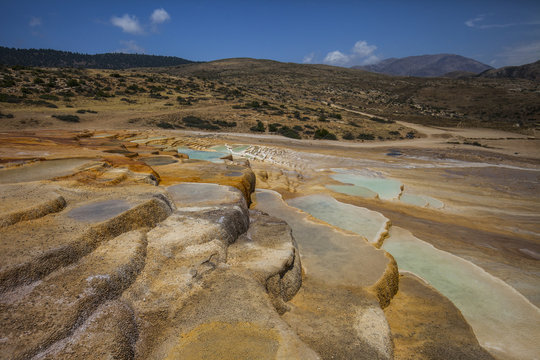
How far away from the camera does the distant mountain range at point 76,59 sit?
7344 centimetres

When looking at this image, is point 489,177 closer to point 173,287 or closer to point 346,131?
point 346,131

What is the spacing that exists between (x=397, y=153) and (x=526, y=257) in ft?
48.4

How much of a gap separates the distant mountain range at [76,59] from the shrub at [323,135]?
256 ft

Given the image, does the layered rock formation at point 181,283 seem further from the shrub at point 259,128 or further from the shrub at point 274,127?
the shrub at point 274,127

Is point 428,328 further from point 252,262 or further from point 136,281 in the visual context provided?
point 136,281

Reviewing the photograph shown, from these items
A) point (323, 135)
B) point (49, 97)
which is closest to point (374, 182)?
point (323, 135)

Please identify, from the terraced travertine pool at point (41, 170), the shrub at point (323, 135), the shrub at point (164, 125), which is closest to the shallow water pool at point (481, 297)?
the terraced travertine pool at point (41, 170)

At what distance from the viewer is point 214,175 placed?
801 centimetres

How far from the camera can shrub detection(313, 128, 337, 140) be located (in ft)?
83.2

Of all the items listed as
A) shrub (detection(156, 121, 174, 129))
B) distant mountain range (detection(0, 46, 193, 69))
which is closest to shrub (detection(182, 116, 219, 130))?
shrub (detection(156, 121, 174, 129))

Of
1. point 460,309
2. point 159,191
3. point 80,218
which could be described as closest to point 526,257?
point 460,309

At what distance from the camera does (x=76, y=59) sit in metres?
95.4

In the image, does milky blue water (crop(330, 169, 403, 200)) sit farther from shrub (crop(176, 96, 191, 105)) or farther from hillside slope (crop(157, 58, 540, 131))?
hillside slope (crop(157, 58, 540, 131))

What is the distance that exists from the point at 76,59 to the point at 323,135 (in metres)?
104
